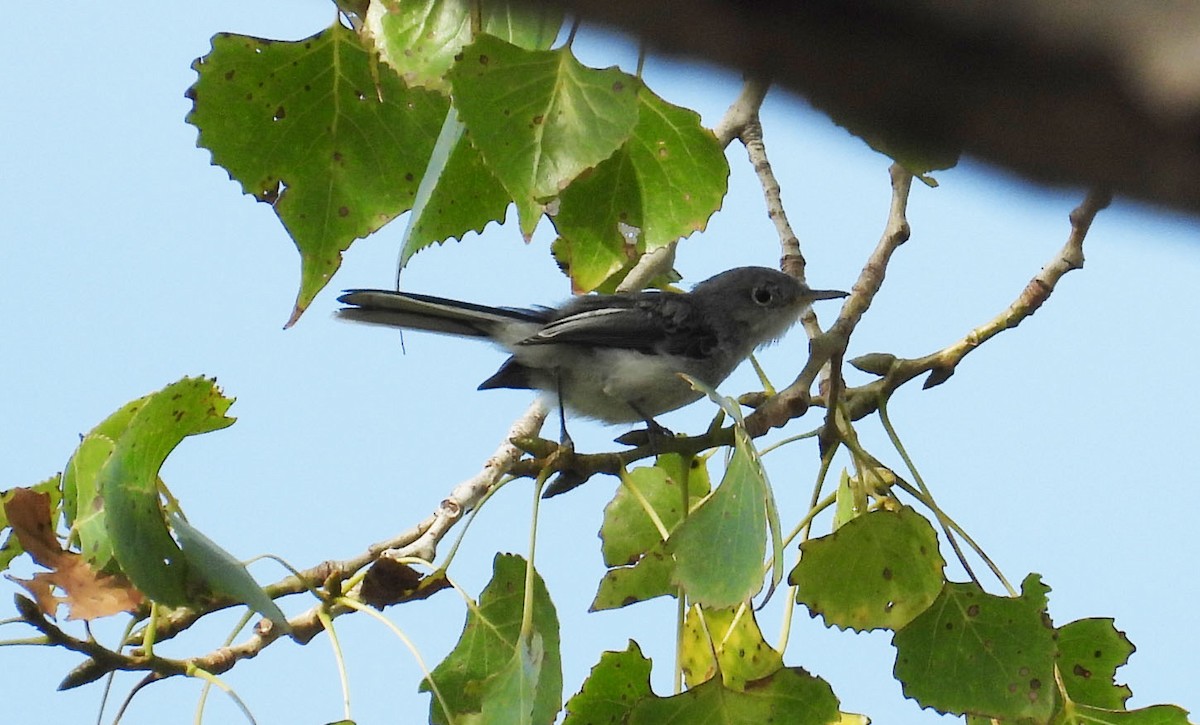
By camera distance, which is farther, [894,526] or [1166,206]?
[894,526]

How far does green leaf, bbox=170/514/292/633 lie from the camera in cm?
185

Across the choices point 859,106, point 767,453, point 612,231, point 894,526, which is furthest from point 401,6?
point 859,106

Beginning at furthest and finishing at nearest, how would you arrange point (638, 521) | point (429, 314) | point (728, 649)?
1. point (429, 314)
2. point (638, 521)
3. point (728, 649)

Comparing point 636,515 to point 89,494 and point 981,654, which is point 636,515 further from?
point 89,494

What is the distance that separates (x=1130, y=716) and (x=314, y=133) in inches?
70.3

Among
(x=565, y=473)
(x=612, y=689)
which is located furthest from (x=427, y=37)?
(x=612, y=689)

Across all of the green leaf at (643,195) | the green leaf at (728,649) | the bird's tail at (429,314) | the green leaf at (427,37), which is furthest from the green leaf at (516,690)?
the bird's tail at (429,314)

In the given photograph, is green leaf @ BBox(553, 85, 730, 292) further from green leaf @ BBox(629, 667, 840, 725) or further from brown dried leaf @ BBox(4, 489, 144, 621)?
brown dried leaf @ BBox(4, 489, 144, 621)

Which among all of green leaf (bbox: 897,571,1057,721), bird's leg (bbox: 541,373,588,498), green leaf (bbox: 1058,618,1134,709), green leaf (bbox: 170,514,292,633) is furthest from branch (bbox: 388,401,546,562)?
green leaf (bbox: 1058,618,1134,709)

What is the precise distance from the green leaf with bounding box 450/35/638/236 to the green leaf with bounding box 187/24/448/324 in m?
0.40

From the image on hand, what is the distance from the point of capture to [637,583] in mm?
2441

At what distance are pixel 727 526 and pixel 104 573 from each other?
3.39ft

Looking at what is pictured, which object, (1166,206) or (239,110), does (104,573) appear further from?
(1166,206)

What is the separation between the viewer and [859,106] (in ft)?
1.61
